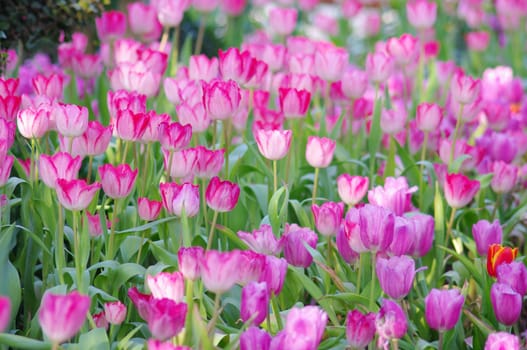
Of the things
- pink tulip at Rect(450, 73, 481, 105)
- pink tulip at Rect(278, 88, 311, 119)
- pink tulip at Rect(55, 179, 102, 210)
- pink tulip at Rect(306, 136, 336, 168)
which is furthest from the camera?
pink tulip at Rect(450, 73, 481, 105)

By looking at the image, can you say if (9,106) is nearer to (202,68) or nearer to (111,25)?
(202,68)

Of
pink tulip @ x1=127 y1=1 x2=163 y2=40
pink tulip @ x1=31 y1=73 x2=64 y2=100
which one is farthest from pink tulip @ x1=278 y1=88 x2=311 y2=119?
pink tulip @ x1=127 y1=1 x2=163 y2=40

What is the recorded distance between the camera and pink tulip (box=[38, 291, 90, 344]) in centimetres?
114

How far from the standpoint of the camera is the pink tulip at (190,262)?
1.38 m

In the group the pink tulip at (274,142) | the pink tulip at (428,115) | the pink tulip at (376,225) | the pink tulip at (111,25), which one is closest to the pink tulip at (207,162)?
the pink tulip at (274,142)

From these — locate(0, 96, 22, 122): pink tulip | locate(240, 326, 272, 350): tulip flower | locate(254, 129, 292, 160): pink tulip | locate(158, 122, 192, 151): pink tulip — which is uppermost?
locate(0, 96, 22, 122): pink tulip

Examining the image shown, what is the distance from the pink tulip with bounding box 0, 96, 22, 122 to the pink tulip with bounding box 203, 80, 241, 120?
1.32 ft

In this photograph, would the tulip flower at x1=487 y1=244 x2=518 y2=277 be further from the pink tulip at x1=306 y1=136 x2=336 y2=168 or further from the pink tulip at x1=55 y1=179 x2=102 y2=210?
the pink tulip at x1=55 y1=179 x2=102 y2=210

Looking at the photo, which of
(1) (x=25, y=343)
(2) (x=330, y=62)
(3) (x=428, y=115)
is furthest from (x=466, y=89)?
(1) (x=25, y=343)

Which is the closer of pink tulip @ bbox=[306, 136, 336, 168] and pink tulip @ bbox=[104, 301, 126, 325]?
pink tulip @ bbox=[104, 301, 126, 325]

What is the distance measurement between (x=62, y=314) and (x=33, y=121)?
2.24ft

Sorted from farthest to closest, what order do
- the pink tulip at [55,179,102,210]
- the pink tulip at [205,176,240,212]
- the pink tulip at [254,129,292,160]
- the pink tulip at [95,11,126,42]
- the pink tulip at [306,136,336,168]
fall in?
the pink tulip at [95,11,126,42] → the pink tulip at [306,136,336,168] → the pink tulip at [254,129,292,160] → the pink tulip at [205,176,240,212] → the pink tulip at [55,179,102,210]

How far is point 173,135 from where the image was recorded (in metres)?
1.75

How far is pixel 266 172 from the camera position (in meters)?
2.18
